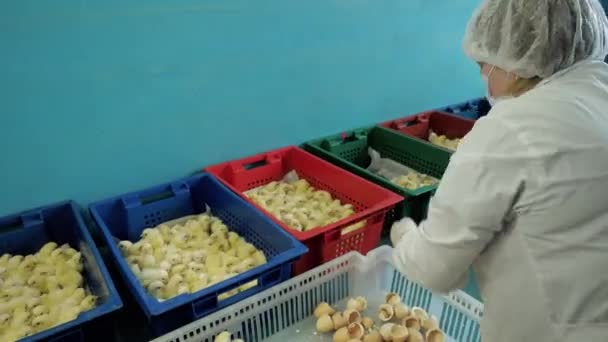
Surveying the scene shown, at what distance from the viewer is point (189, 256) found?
125 centimetres

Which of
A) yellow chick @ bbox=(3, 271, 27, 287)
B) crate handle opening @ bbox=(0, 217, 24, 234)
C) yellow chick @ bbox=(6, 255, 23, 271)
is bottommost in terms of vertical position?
yellow chick @ bbox=(3, 271, 27, 287)

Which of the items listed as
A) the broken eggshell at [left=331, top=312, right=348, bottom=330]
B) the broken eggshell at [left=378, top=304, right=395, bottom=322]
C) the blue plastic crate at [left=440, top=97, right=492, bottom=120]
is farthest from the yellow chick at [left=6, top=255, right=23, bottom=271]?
the blue plastic crate at [left=440, top=97, right=492, bottom=120]

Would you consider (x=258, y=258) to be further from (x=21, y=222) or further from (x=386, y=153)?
(x=386, y=153)

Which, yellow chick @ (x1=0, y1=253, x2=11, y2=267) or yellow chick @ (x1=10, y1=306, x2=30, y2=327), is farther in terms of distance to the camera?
yellow chick @ (x1=0, y1=253, x2=11, y2=267)

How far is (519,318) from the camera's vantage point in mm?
828

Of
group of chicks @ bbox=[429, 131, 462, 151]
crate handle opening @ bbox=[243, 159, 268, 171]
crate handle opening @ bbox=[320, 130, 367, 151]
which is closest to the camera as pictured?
crate handle opening @ bbox=[243, 159, 268, 171]

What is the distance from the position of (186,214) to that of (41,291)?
461mm

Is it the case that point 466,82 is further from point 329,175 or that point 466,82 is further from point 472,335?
point 472,335

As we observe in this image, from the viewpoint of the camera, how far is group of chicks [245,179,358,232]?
1.37m

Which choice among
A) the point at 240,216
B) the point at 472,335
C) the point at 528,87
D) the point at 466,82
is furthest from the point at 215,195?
the point at 466,82

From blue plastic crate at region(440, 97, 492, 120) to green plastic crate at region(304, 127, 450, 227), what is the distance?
44 centimetres

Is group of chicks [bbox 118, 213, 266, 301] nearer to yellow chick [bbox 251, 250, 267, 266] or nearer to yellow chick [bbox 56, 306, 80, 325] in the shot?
yellow chick [bbox 251, 250, 267, 266]

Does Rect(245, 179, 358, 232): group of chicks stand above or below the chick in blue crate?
below

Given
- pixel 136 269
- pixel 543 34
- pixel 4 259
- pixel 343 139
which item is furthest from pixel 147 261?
pixel 543 34
